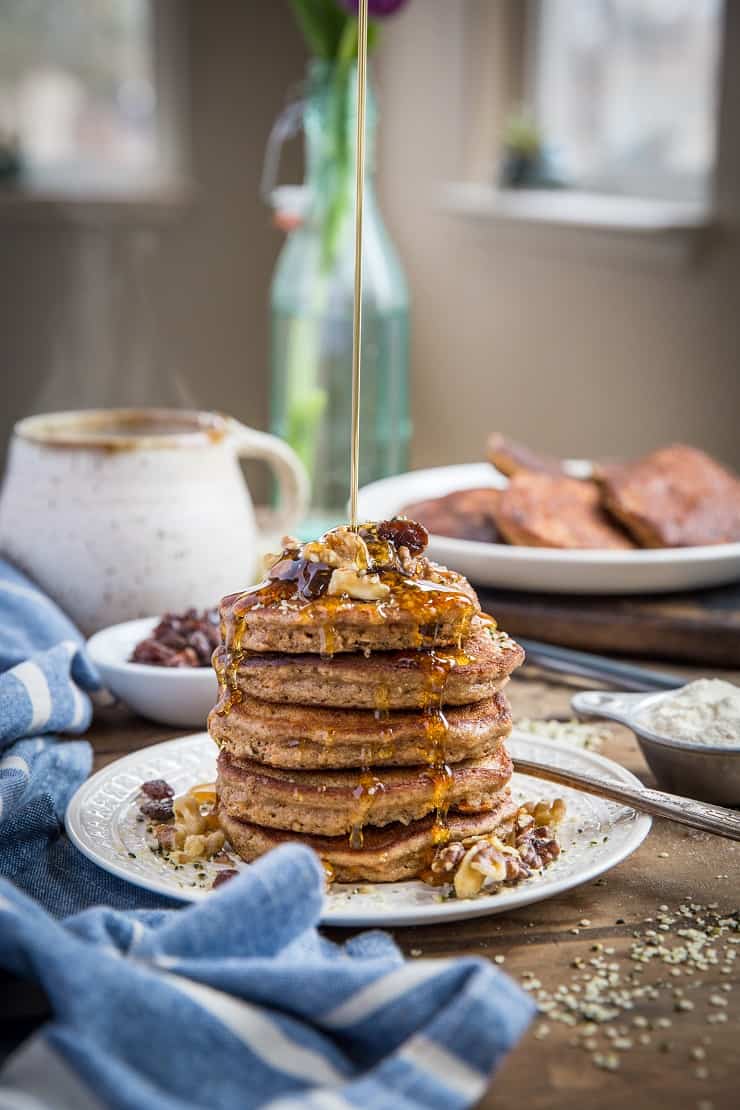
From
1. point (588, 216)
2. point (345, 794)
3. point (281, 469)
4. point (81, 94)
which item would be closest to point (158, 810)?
point (345, 794)

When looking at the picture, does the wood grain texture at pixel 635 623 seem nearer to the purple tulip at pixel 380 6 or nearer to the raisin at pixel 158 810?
the raisin at pixel 158 810

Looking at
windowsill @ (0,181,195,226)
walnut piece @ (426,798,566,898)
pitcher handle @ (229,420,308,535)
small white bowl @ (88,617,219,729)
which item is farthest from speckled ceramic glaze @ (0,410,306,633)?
windowsill @ (0,181,195,226)

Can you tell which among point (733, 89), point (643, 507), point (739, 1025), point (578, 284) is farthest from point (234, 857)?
point (578, 284)

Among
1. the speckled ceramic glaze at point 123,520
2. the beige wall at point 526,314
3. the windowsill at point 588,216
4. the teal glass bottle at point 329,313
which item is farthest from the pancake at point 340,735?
the windowsill at point 588,216

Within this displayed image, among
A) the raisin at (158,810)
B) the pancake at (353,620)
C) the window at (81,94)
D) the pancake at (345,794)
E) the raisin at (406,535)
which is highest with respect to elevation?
the window at (81,94)

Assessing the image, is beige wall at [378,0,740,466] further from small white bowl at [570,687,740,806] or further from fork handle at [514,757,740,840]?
fork handle at [514,757,740,840]

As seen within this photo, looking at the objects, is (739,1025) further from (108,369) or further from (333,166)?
(108,369)
